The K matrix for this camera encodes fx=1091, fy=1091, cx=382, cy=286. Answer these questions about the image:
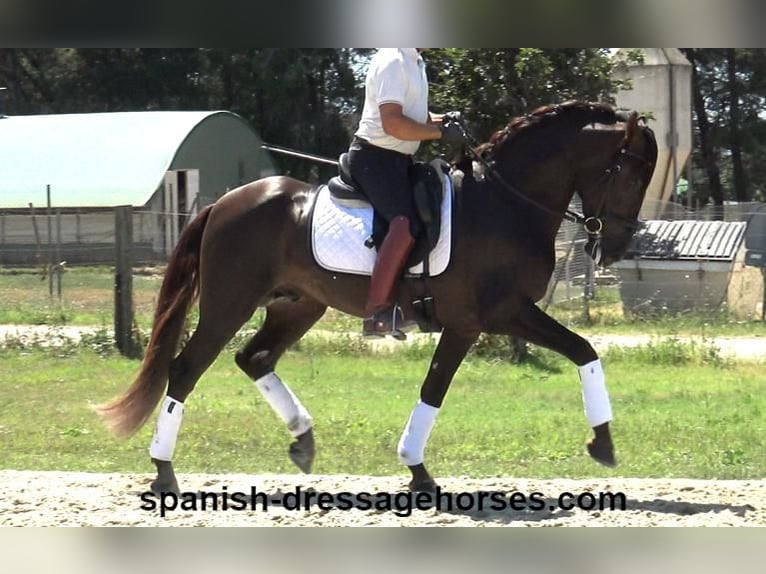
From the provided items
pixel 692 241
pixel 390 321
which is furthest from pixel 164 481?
pixel 692 241

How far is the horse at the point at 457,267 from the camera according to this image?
6.99 m

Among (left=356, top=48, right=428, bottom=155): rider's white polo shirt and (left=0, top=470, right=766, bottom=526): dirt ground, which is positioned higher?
(left=356, top=48, right=428, bottom=155): rider's white polo shirt

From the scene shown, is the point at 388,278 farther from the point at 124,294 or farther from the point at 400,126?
the point at 124,294

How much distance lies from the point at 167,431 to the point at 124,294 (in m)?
8.08

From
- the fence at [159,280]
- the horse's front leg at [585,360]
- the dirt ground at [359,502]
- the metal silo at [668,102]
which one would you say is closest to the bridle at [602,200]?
the horse's front leg at [585,360]

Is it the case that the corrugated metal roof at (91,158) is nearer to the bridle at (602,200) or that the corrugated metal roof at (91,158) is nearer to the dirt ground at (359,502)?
the dirt ground at (359,502)

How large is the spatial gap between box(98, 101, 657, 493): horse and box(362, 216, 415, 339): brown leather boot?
12 cm

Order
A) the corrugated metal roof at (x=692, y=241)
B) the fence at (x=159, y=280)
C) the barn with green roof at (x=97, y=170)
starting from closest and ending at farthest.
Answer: the fence at (x=159, y=280), the corrugated metal roof at (x=692, y=241), the barn with green roof at (x=97, y=170)

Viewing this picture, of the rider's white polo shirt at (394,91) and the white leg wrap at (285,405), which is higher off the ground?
the rider's white polo shirt at (394,91)

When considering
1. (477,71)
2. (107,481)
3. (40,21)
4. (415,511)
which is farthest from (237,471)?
(477,71)

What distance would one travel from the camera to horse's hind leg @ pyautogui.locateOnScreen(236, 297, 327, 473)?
7688 millimetres

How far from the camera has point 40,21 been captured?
237 inches

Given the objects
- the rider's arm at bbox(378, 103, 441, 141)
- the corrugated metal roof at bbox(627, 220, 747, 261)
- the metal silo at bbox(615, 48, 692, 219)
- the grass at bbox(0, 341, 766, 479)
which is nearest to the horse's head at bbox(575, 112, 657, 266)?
the rider's arm at bbox(378, 103, 441, 141)

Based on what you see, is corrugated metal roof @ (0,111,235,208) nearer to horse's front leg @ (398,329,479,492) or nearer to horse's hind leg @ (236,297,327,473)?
horse's hind leg @ (236,297,327,473)
